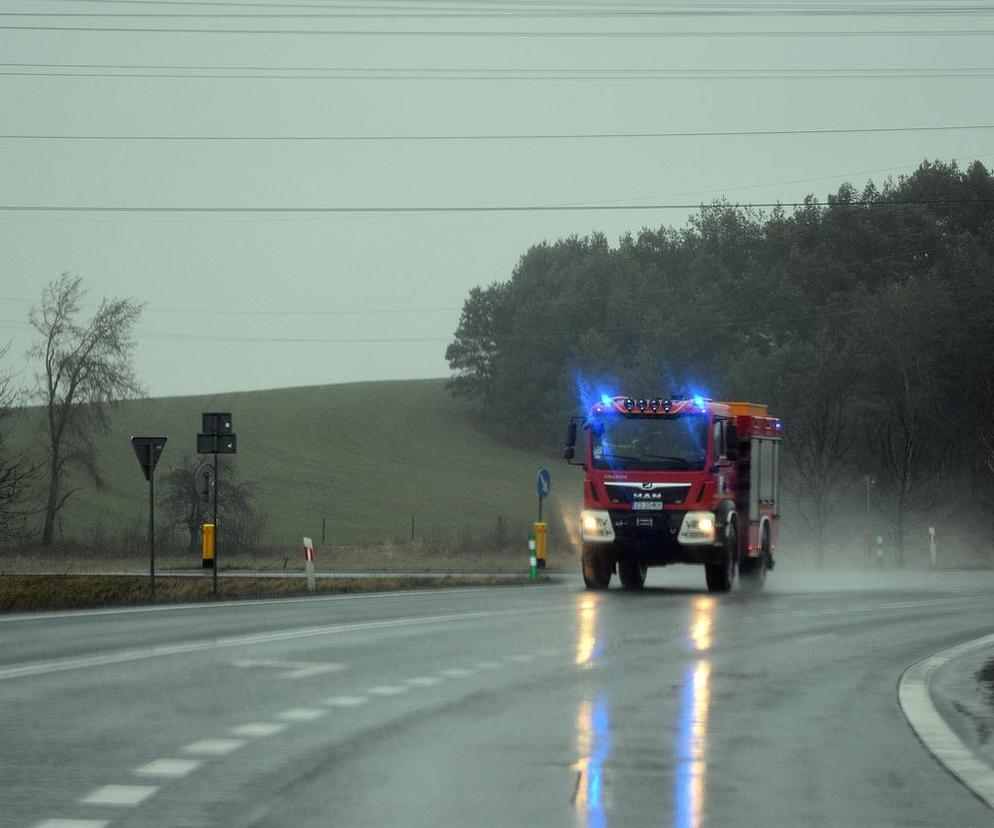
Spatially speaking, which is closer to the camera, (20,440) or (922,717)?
(922,717)

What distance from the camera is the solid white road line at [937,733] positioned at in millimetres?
9555

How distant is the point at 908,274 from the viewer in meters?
106

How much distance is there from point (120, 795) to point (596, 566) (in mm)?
23426

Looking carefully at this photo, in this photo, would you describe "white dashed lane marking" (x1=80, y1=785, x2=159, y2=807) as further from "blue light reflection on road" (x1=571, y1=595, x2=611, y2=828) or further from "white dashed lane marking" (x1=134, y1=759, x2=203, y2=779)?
"blue light reflection on road" (x1=571, y1=595, x2=611, y2=828)

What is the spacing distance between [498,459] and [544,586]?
74.9 metres

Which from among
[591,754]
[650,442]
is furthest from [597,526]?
[591,754]

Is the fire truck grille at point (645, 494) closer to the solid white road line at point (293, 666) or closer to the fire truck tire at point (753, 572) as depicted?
the fire truck tire at point (753, 572)

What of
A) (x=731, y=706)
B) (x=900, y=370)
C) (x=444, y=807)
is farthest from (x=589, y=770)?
(x=900, y=370)

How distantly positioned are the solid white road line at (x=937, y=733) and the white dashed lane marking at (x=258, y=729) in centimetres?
381

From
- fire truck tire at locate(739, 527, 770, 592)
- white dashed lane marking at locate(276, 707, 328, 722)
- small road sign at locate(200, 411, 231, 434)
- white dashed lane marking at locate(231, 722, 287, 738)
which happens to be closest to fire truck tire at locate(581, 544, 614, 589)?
fire truck tire at locate(739, 527, 770, 592)

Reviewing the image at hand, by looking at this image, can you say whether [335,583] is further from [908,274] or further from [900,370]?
[908,274]

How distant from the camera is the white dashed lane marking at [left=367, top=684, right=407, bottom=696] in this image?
13.7 meters

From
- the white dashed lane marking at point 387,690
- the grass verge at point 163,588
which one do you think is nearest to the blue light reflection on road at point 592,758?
the white dashed lane marking at point 387,690

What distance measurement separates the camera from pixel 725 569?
31.4 metres
